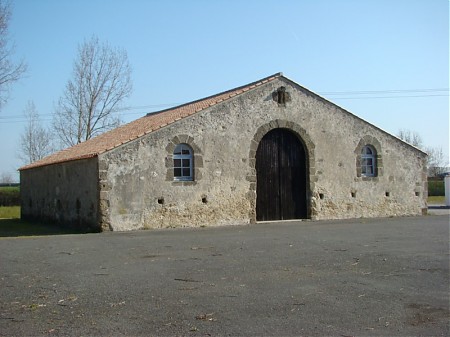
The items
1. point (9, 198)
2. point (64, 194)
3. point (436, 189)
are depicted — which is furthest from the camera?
point (436, 189)

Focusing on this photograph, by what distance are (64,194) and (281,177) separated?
794cm

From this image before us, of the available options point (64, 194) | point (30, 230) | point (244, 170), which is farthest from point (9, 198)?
point (244, 170)

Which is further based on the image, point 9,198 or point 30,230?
point 9,198

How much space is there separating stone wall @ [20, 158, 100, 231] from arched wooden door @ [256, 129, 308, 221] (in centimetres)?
573

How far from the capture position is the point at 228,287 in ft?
24.1

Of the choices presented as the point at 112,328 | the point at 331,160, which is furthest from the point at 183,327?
the point at 331,160

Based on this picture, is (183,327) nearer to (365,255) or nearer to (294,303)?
(294,303)

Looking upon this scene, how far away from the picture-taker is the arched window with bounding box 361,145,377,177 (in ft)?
69.5

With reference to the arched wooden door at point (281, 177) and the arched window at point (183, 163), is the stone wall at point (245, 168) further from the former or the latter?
the arched wooden door at point (281, 177)

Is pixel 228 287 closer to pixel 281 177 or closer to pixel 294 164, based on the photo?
pixel 281 177

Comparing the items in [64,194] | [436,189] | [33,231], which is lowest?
[33,231]

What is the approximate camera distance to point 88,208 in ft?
56.1

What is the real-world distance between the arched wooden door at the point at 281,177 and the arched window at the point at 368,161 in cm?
276

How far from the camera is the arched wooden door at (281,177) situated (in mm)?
19141
